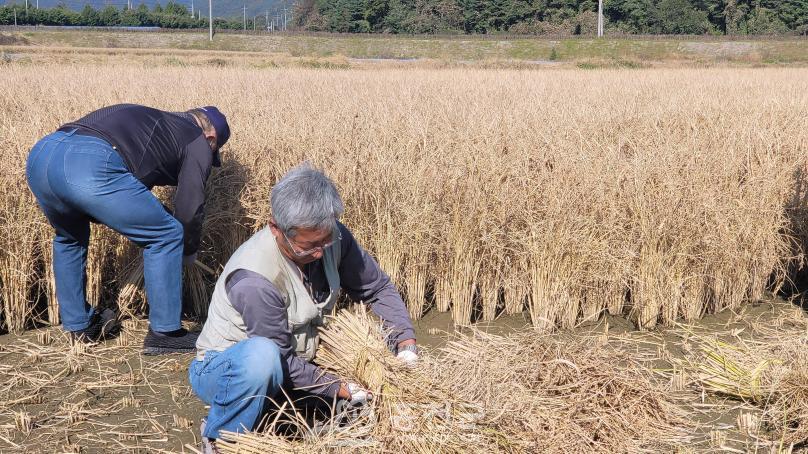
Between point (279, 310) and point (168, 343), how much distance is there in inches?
67.7

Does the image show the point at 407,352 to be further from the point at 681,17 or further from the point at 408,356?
the point at 681,17

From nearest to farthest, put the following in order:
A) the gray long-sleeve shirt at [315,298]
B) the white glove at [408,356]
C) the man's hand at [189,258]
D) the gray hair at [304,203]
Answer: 1. the gray hair at [304,203]
2. the gray long-sleeve shirt at [315,298]
3. the white glove at [408,356]
4. the man's hand at [189,258]

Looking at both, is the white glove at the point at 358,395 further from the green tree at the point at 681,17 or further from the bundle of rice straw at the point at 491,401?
the green tree at the point at 681,17

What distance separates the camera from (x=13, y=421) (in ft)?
10.6

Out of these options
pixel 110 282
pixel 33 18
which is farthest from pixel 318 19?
pixel 110 282

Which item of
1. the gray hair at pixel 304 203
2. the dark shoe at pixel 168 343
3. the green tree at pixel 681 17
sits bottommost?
the dark shoe at pixel 168 343

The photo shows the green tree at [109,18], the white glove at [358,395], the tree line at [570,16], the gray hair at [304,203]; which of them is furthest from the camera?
the green tree at [109,18]

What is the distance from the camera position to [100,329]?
415 centimetres

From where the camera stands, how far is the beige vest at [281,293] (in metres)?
2.41

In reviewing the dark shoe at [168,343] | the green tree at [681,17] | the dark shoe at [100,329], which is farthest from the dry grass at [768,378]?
the green tree at [681,17]

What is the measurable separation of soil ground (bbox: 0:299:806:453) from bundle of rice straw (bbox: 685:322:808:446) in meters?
0.06

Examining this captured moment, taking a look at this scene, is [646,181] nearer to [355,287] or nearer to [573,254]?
[573,254]

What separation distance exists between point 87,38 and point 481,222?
4808 cm

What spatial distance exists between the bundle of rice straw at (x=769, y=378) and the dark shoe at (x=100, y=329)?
115 inches
